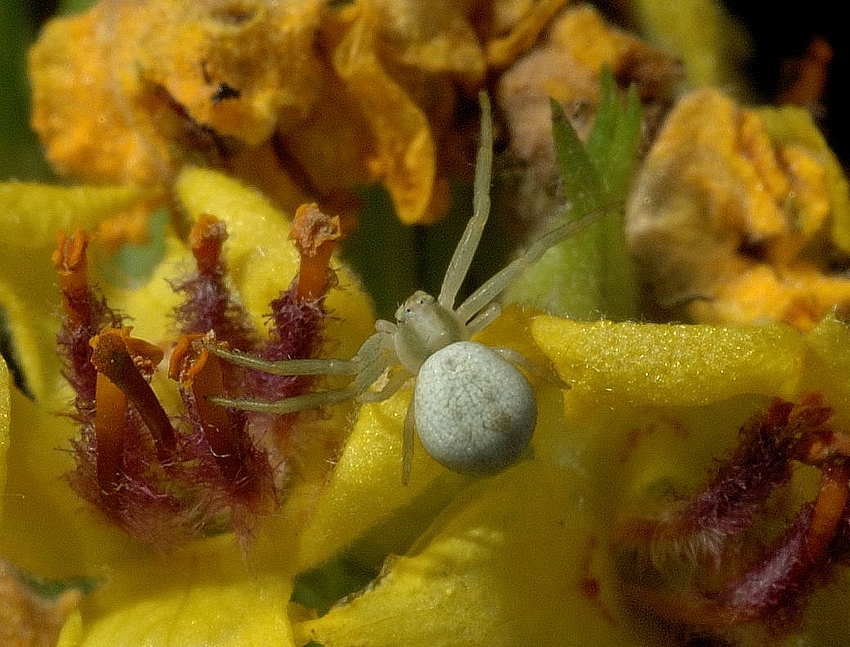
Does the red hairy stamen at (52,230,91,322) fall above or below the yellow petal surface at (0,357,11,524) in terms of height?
above

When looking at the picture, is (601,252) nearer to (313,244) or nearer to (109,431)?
(313,244)

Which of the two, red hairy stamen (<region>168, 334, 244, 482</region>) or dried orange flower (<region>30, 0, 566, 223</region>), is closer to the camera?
red hairy stamen (<region>168, 334, 244, 482</region>)

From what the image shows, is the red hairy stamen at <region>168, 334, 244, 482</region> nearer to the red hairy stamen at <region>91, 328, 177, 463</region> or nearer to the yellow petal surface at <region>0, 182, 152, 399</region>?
the red hairy stamen at <region>91, 328, 177, 463</region>

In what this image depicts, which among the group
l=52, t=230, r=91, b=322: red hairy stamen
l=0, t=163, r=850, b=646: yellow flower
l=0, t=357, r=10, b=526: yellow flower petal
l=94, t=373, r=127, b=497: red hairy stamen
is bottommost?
l=0, t=163, r=850, b=646: yellow flower

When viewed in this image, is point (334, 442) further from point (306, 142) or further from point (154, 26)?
point (154, 26)

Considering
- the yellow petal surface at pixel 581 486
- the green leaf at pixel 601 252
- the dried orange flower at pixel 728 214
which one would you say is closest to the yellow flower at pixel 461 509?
the yellow petal surface at pixel 581 486

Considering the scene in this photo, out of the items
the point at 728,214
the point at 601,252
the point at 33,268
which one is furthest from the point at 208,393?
the point at 728,214

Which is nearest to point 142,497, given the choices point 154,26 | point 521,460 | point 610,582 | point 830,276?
point 521,460

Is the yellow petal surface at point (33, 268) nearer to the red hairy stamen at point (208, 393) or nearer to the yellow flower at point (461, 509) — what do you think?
the yellow flower at point (461, 509)

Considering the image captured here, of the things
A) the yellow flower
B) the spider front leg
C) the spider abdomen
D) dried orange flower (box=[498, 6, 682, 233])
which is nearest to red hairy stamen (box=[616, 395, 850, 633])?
the yellow flower
